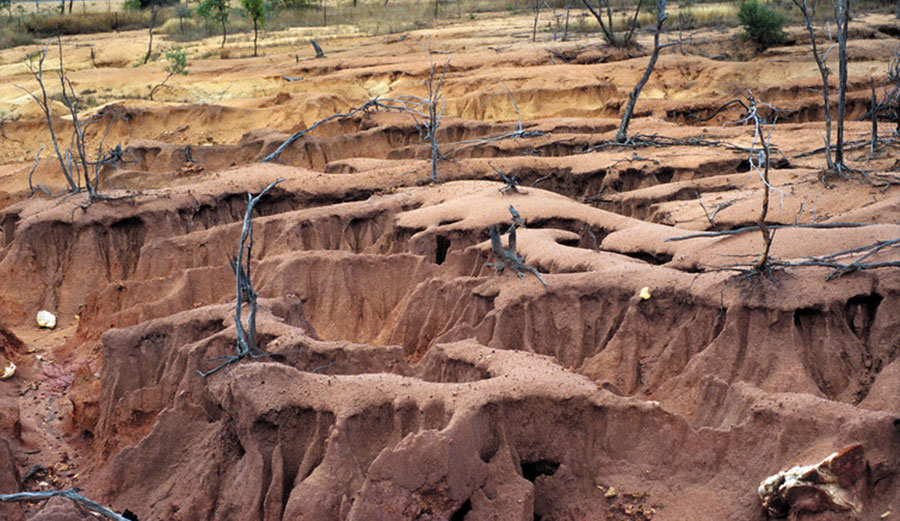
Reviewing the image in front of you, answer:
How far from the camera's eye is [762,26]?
110 ft

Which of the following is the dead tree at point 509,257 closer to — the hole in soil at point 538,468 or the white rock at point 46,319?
the hole in soil at point 538,468

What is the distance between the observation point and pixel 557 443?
385 inches

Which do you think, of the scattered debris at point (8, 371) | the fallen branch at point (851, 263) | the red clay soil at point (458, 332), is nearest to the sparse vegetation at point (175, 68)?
the red clay soil at point (458, 332)

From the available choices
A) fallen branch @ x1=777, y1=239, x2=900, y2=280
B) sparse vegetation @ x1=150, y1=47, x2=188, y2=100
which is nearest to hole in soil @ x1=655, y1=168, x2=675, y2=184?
fallen branch @ x1=777, y1=239, x2=900, y2=280

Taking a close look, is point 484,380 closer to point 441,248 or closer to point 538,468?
point 538,468

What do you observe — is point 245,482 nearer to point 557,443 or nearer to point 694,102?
point 557,443

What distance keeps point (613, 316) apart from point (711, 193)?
5.90 metres

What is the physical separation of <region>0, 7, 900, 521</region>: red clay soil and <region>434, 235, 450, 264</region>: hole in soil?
4cm

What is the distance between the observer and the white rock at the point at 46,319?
59.2ft

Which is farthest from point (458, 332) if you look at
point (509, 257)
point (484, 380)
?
point (484, 380)

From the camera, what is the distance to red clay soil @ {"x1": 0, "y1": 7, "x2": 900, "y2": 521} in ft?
30.5

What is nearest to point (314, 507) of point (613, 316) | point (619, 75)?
point (613, 316)

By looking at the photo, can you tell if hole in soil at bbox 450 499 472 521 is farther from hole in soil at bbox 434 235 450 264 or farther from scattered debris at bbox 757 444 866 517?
hole in soil at bbox 434 235 450 264

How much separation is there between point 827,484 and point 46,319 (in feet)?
47.8
